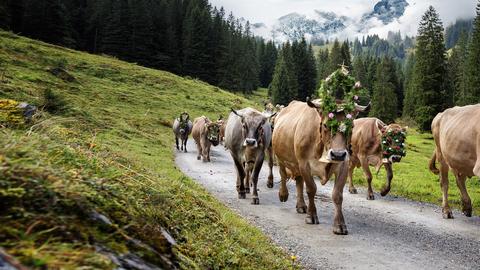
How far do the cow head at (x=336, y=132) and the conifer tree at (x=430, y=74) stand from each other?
49664 millimetres

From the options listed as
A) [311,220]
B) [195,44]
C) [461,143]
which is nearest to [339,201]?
[311,220]

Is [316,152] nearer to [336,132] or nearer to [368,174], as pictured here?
[336,132]

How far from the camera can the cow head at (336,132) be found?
7.69 meters

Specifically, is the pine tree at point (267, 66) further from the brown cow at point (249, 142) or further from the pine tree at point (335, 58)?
the brown cow at point (249, 142)

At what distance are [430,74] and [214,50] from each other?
47675 millimetres

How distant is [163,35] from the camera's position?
82500mm

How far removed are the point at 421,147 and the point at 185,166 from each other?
29261 mm

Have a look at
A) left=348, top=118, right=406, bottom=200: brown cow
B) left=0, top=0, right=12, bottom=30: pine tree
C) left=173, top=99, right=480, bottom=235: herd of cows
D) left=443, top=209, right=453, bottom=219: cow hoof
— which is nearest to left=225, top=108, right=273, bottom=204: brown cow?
left=173, top=99, right=480, bottom=235: herd of cows

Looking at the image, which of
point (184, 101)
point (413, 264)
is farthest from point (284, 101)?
point (413, 264)

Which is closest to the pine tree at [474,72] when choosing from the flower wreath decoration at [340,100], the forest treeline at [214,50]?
the forest treeline at [214,50]

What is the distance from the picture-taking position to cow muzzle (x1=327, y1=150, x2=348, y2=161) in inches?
299

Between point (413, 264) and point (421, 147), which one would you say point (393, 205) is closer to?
point (413, 264)

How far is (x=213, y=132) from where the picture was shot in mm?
22484

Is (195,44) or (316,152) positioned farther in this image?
(195,44)
